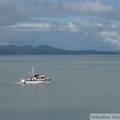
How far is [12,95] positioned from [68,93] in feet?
22.9

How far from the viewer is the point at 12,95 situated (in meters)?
54.5

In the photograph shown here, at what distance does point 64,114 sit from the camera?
3931 cm

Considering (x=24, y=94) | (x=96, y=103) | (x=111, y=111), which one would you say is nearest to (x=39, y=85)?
(x=24, y=94)

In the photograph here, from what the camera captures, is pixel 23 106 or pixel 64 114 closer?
pixel 64 114

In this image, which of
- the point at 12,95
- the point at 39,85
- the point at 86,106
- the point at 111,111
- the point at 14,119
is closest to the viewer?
the point at 14,119

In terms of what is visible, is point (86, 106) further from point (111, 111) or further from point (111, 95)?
point (111, 95)

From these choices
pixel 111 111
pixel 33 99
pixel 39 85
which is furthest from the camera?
pixel 39 85

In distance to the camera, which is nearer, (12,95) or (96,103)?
(96,103)

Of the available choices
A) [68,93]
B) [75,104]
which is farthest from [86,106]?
[68,93]

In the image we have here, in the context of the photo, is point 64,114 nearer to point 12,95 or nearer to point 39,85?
point 12,95

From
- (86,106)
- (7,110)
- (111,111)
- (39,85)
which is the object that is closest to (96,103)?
(86,106)

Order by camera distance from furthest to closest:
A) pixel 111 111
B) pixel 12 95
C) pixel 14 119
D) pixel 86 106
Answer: pixel 12 95 → pixel 86 106 → pixel 111 111 → pixel 14 119

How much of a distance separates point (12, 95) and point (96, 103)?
12.7 m

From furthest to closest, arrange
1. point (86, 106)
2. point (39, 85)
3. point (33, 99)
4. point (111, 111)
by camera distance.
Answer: point (39, 85) → point (33, 99) → point (86, 106) → point (111, 111)
